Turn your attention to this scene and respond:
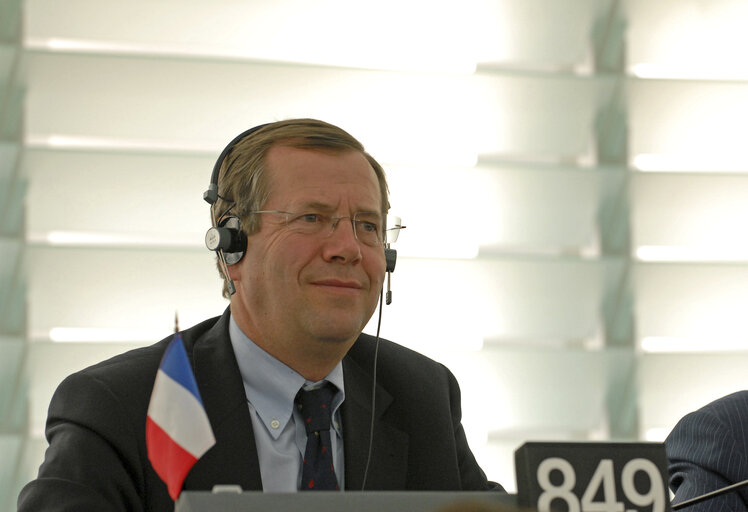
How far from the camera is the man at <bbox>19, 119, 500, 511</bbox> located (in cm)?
195

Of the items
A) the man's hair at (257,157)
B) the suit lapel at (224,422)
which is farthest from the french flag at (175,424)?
the man's hair at (257,157)

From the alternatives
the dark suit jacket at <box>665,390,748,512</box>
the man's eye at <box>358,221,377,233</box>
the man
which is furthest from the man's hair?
the dark suit jacket at <box>665,390,748,512</box>

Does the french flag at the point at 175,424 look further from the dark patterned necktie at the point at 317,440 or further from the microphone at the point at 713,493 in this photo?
the microphone at the point at 713,493

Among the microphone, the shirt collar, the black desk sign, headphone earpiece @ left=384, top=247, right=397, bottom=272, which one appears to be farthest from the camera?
headphone earpiece @ left=384, top=247, right=397, bottom=272

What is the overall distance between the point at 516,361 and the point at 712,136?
0.96m

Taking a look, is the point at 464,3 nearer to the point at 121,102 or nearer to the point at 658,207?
the point at 658,207

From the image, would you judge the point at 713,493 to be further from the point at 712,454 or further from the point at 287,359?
the point at 287,359

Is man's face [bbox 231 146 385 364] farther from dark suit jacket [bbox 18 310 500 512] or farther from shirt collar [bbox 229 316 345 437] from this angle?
dark suit jacket [bbox 18 310 500 512]

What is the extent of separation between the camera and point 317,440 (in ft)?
6.75

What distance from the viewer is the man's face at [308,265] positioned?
2080mm

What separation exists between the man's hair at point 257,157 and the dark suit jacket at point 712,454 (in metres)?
0.88

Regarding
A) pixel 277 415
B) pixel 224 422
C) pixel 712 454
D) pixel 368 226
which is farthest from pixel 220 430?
pixel 712 454

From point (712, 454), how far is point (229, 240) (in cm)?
105

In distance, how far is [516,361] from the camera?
3209mm
